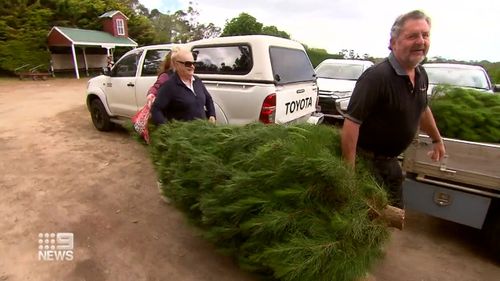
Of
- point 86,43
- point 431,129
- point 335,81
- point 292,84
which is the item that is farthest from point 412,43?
point 86,43

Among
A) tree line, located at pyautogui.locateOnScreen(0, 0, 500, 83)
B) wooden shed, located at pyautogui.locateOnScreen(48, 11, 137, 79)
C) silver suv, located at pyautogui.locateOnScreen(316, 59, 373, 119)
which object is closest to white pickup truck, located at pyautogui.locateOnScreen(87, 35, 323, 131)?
silver suv, located at pyautogui.locateOnScreen(316, 59, 373, 119)

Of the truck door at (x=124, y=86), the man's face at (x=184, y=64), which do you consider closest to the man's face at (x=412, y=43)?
the man's face at (x=184, y=64)

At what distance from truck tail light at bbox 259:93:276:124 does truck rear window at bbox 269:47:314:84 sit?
0.99ft

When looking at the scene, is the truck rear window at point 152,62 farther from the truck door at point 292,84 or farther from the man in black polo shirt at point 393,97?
the man in black polo shirt at point 393,97

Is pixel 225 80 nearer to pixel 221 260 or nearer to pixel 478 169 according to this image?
pixel 221 260

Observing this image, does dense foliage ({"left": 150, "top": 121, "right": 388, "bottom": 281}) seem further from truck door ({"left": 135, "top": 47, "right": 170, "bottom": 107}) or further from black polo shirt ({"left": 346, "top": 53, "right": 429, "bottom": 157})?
truck door ({"left": 135, "top": 47, "right": 170, "bottom": 107})

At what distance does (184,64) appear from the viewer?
3.27 metres

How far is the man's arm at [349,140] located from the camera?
6.28ft

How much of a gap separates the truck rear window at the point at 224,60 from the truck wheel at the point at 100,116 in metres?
3.18

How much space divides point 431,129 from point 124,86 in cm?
574

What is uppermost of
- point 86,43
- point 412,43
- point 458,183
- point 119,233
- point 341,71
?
point 412,43

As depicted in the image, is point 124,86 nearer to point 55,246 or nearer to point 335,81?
point 55,246

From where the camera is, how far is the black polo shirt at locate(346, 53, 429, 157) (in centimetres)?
188

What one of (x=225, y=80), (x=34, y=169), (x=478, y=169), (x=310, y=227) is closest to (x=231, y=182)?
(x=310, y=227)
